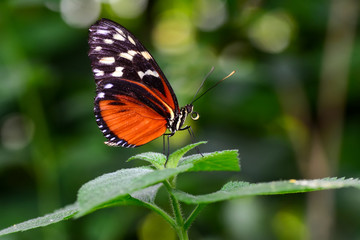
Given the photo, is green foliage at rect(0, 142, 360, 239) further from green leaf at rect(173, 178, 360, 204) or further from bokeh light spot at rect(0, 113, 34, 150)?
bokeh light spot at rect(0, 113, 34, 150)

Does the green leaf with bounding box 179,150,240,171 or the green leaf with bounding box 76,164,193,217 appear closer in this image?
the green leaf with bounding box 76,164,193,217

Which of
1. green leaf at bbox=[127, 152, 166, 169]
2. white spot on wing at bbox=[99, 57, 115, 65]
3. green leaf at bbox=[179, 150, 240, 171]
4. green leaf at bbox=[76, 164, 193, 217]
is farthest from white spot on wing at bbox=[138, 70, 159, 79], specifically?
green leaf at bbox=[76, 164, 193, 217]

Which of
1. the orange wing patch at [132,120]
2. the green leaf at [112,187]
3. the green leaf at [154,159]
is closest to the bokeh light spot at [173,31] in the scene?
the orange wing patch at [132,120]

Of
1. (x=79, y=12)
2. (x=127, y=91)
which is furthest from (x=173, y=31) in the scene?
(x=127, y=91)

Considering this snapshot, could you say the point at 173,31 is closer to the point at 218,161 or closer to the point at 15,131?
the point at 15,131

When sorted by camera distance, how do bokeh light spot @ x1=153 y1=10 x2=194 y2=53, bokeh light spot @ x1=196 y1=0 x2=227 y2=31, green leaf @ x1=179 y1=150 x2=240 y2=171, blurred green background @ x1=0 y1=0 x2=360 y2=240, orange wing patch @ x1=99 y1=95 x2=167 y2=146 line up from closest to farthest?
green leaf @ x1=179 y1=150 x2=240 y2=171
orange wing patch @ x1=99 y1=95 x2=167 y2=146
blurred green background @ x1=0 y1=0 x2=360 y2=240
bokeh light spot @ x1=196 y1=0 x2=227 y2=31
bokeh light spot @ x1=153 y1=10 x2=194 y2=53

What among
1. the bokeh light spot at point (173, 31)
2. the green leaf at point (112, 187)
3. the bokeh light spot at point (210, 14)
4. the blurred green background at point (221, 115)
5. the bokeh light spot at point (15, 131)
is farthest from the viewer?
the bokeh light spot at point (173, 31)

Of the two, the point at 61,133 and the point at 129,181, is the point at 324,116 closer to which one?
the point at 61,133

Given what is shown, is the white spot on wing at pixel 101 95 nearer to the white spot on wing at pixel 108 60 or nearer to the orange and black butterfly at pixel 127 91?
the orange and black butterfly at pixel 127 91
